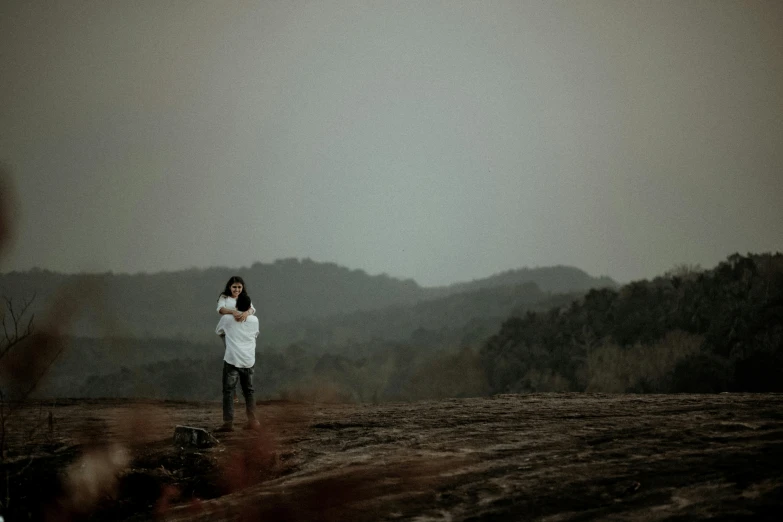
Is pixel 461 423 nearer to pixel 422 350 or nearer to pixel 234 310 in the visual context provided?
pixel 234 310

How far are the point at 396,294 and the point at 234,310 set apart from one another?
262 ft

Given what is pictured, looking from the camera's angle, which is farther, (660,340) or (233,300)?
(660,340)

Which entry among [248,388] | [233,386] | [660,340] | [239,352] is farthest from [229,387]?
[660,340]

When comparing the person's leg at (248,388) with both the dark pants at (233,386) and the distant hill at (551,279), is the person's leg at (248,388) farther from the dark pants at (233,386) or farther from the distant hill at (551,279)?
the distant hill at (551,279)

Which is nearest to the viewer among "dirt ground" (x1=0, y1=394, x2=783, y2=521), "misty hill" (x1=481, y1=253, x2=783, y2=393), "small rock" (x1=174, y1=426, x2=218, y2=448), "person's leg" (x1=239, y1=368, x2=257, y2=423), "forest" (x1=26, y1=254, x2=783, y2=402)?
"dirt ground" (x1=0, y1=394, x2=783, y2=521)

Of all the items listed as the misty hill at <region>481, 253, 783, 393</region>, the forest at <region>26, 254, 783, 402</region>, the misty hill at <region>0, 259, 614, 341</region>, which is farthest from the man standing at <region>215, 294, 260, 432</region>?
the misty hill at <region>0, 259, 614, 341</region>

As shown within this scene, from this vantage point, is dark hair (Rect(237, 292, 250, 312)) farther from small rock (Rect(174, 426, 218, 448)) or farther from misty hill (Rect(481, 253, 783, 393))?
misty hill (Rect(481, 253, 783, 393))

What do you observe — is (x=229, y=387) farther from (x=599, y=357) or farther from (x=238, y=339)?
(x=599, y=357)

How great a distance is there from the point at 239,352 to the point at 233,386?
0.56 metres

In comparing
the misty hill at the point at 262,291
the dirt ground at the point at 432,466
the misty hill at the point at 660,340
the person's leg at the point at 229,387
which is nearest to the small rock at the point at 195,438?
the dirt ground at the point at 432,466

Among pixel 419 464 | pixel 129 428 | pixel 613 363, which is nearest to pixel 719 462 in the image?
pixel 419 464

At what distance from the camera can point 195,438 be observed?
26.4 feet

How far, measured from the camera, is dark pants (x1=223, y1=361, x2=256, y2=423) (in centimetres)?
894

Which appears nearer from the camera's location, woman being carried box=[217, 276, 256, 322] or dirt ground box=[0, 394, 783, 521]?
dirt ground box=[0, 394, 783, 521]
